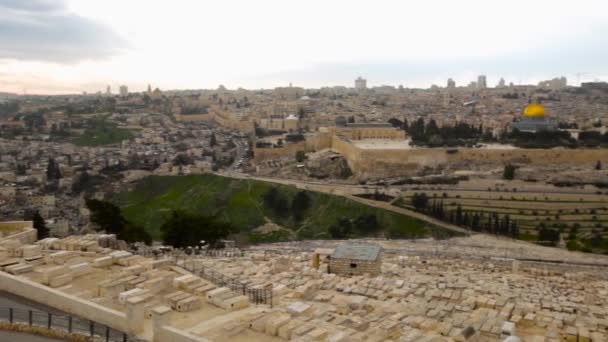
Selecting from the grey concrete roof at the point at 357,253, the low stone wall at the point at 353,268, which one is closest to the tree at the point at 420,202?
the grey concrete roof at the point at 357,253

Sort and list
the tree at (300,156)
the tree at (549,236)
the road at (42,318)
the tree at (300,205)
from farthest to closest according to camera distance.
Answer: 1. the tree at (300,156)
2. the tree at (300,205)
3. the tree at (549,236)
4. the road at (42,318)

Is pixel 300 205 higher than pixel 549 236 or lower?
higher

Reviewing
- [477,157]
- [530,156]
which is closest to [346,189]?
[477,157]

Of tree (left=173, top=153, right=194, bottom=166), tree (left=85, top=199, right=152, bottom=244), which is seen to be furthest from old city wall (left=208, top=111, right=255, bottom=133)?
tree (left=85, top=199, right=152, bottom=244)

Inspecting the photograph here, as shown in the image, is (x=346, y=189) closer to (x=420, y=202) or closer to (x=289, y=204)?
(x=289, y=204)

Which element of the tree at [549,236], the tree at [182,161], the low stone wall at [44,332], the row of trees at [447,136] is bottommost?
the tree at [549,236]

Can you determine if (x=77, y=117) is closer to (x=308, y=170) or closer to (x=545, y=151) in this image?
(x=308, y=170)

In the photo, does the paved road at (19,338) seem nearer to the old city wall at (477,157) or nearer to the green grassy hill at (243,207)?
the green grassy hill at (243,207)

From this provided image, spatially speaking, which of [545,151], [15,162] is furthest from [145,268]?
[15,162]
